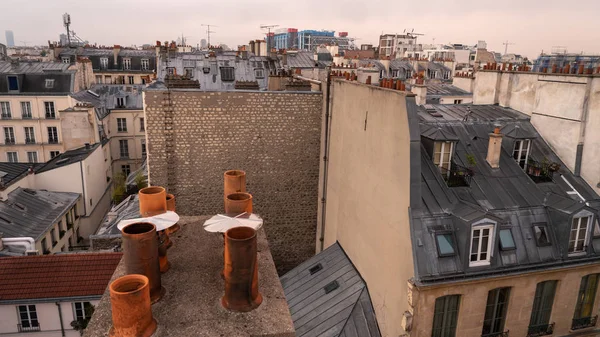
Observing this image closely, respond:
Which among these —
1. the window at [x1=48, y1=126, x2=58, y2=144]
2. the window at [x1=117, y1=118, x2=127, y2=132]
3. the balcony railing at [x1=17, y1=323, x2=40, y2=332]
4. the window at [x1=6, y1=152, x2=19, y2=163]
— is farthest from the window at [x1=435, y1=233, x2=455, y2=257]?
the window at [x1=6, y1=152, x2=19, y2=163]

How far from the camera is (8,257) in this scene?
47.5 feet

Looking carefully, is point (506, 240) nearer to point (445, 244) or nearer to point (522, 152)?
point (445, 244)

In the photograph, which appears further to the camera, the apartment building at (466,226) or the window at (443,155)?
the window at (443,155)

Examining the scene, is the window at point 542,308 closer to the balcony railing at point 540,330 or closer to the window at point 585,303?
the balcony railing at point 540,330

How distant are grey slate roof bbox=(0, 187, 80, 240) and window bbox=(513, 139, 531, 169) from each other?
18.9 metres

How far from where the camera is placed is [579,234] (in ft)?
35.7

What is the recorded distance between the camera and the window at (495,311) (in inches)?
411

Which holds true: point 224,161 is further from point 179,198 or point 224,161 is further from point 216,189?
point 179,198

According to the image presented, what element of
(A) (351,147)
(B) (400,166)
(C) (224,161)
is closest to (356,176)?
(A) (351,147)

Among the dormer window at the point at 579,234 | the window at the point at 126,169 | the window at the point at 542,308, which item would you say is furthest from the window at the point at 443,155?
the window at the point at 126,169

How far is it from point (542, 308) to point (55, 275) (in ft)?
49.1

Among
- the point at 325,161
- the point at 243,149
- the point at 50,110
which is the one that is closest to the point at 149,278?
the point at 243,149

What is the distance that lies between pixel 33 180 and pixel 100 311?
67.3 feet

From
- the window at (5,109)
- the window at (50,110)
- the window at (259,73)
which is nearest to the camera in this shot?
the window at (259,73)
